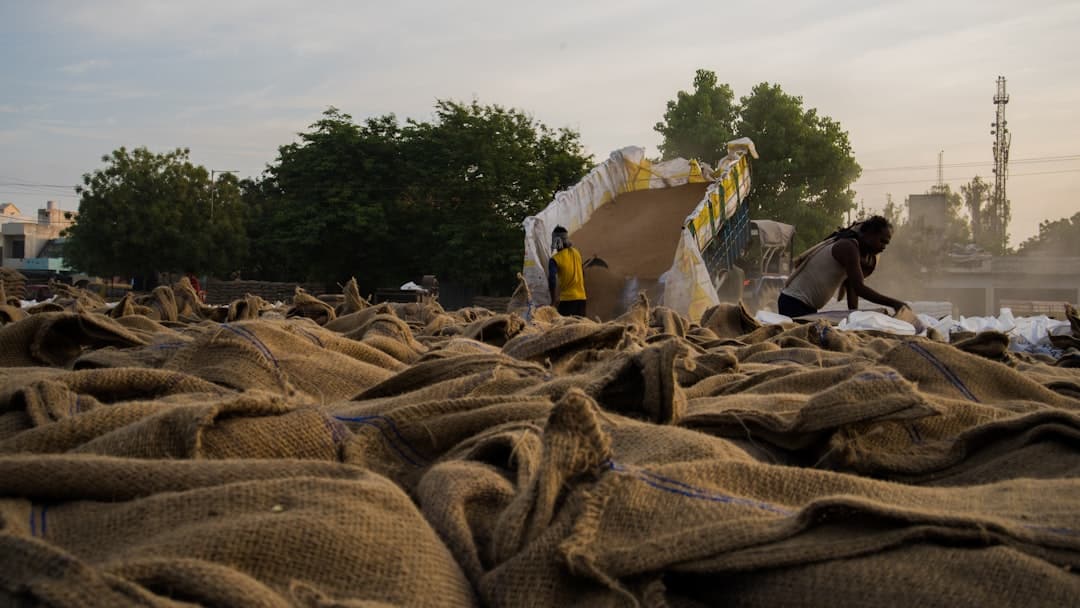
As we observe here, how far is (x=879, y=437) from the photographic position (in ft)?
5.12

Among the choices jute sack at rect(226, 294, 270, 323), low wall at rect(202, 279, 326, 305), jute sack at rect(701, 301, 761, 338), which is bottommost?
low wall at rect(202, 279, 326, 305)

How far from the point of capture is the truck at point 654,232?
417 inches

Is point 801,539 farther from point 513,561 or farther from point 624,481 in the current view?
point 513,561

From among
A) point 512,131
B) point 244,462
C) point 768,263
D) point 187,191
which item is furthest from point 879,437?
point 187,191

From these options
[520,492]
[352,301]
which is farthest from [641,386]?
[352,301]

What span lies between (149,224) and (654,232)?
30.0m

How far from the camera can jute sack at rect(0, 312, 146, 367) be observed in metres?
2.30

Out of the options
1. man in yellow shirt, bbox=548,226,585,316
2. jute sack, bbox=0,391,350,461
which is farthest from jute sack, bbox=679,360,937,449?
man in yellow shirt, bbox=548,226,585,316

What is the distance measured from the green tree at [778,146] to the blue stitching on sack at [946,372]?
30407 mm

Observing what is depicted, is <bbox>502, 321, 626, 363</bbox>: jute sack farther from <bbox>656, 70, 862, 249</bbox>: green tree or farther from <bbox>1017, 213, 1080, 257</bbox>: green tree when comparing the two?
<bbox>1017, 213, 1080, 257</bbox>: green tree

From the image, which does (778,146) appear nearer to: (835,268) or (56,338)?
(835,268)

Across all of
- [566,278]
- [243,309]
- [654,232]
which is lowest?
[566,278]

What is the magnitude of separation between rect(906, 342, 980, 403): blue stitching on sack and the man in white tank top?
463 centimetres

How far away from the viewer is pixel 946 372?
1956mm
